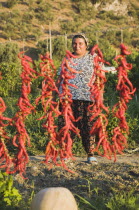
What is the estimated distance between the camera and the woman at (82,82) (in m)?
3.66

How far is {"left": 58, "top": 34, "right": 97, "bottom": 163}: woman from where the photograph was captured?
3.66 meters

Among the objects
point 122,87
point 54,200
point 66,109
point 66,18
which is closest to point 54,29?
point 66,18

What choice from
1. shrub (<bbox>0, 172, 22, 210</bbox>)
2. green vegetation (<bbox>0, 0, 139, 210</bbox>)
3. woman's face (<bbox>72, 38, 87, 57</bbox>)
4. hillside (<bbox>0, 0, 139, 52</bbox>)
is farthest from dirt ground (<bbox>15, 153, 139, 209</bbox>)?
hillside (<bbox>0, 0, 139, 52</bbox>)

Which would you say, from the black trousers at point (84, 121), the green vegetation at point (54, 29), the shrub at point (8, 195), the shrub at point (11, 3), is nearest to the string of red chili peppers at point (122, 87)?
the shrub at point (8, 195)

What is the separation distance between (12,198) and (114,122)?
10.1ft

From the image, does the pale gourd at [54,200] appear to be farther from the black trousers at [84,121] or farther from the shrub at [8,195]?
the black trousers at [84,121]

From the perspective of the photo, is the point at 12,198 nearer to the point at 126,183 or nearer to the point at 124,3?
the point at 126,183

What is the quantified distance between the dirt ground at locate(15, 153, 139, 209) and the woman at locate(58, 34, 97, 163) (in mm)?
343

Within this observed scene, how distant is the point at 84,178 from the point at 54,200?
1136mm

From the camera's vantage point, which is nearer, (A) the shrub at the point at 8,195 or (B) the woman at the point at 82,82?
(A) the shrub at the point at 8,195

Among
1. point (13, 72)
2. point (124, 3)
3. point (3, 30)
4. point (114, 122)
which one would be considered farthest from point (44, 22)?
point (114, 122)

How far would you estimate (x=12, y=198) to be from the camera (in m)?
2.77

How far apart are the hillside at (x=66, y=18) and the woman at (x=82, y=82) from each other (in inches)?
1136

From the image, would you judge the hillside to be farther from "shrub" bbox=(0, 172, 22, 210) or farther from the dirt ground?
"shrub" bbox=(0, 172, 22, 210)
